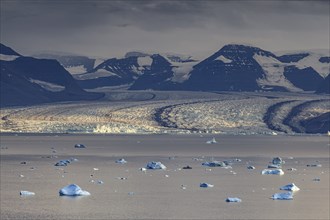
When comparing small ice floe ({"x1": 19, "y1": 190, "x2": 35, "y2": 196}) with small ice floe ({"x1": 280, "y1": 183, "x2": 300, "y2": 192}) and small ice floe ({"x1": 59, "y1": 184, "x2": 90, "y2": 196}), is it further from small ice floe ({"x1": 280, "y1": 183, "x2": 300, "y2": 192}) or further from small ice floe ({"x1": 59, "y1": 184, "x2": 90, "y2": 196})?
small ice floe ({"x1": 280, "y1": 183, "x2": 300, "y2": 192})

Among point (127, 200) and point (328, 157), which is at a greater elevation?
point (127, 200)

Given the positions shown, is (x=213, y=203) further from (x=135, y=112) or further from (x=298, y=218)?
(x=135, y=112)

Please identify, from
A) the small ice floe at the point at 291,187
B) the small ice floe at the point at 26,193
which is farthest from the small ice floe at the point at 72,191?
the small ice floe at the point at 291,187

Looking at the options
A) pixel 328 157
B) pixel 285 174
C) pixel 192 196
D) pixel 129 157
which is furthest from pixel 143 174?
pixel 328 157

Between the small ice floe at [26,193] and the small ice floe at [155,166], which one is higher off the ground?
the small ice floe at [26,193]

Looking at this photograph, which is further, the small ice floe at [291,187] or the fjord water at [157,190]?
the small ice floe at [291,187]

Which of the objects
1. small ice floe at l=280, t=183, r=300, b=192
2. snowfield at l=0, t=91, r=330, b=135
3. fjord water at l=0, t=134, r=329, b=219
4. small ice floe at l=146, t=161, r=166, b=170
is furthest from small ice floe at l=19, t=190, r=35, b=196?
snowfield at l=0, t=91, r=330, b=135

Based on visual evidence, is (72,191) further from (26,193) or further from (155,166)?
(155,166)

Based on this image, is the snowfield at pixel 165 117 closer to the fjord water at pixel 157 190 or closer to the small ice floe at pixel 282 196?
the fjord water at pixel 157 190
